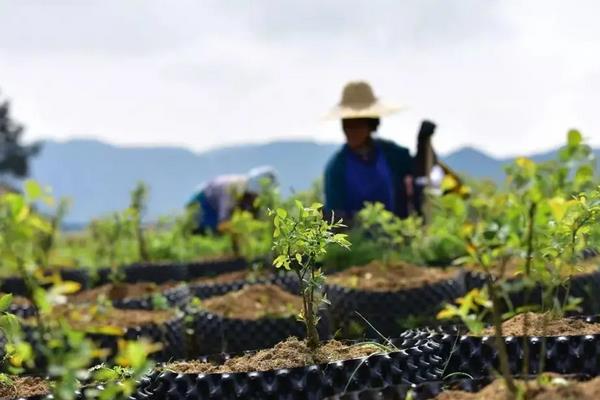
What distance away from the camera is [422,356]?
240 cm

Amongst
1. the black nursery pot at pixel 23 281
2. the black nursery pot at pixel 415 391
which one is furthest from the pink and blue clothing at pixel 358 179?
the black nursery pot at pixel 415 391

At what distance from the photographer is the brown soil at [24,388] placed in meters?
2.57

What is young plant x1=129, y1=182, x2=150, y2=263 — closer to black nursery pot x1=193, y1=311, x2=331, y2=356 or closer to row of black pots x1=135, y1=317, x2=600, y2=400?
black nursery pot x1=193, y1=311, x2=331, y2=356

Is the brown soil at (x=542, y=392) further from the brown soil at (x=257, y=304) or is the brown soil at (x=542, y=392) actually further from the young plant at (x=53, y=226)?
the young plant at (x=53, y=226)

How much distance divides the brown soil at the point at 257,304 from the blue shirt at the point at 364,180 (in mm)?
2400

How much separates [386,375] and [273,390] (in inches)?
11.0

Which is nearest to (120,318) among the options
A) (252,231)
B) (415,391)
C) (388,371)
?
(252,231)

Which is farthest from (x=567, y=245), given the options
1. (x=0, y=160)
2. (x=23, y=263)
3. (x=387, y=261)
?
(x=0, y=160)

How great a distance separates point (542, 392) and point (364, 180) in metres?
5.55

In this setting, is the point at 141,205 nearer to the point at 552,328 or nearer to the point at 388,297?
the point at 388,297

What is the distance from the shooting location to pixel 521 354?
7.73 feet

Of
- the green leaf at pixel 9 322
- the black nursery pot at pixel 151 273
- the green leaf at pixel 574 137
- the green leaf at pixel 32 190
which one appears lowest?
the black nursery pot at pixel 151 273

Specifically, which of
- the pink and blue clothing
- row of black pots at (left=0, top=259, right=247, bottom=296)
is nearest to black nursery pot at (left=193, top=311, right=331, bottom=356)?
row of black pots at (left=0, top=259, right=247, bottom=296)

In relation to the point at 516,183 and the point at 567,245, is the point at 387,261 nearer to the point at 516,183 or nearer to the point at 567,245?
the point at 567,245
